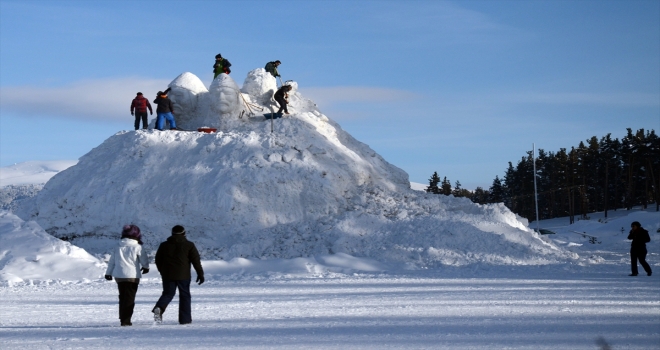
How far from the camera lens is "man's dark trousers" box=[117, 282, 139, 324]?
8.55 metres

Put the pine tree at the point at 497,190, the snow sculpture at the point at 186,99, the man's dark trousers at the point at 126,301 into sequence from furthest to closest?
the pine tree at the point at 497,190 < the snow sculpture at the point at 186,99 < the man's dark trousers at the point at 126,301

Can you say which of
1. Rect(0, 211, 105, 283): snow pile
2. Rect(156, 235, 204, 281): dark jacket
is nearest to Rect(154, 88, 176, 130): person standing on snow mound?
Rect(0, 211, 105, 283): snow pile

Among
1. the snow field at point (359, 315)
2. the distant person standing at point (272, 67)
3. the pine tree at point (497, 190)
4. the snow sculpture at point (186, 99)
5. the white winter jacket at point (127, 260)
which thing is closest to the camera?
the snow field at point (359, 315)

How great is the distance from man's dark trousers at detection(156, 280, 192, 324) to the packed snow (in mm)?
267

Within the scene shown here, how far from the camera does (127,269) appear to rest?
28.7 ft

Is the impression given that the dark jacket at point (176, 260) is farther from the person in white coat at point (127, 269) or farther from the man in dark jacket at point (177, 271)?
the person in white coat at point (127, 269)

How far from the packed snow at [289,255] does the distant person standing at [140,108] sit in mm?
981

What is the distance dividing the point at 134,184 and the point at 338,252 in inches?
247

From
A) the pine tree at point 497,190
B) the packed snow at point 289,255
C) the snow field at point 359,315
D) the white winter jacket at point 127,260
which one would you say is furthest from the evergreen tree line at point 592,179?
the white winter jacket at point 127,260

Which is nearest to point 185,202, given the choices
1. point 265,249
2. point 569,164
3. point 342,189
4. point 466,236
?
point 265,249

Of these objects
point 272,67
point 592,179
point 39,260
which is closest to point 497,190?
point 592,179

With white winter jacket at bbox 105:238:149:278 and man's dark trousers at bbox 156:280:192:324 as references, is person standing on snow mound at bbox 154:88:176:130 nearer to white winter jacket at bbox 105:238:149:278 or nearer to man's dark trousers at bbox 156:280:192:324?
white winter jacket at bbox 105:238:149:278

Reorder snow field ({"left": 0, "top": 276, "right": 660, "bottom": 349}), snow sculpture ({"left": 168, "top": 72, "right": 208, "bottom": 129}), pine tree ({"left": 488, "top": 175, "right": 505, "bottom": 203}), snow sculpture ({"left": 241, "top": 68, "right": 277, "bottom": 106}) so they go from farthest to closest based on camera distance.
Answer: pine tree ({"left": 488, "top": 175, "right": 505, "bottom": 203}), snow sculpture ({"left": 241, "top": 68, "right": 277, "bottom": 106}), snow sculpture ({"left": 168, "top": 72, "right": 208, "bottom": 129}), snow field ({"left": 0, "top": 276, "right": 660, "bottom": 349})

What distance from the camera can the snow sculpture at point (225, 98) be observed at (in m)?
23.2
